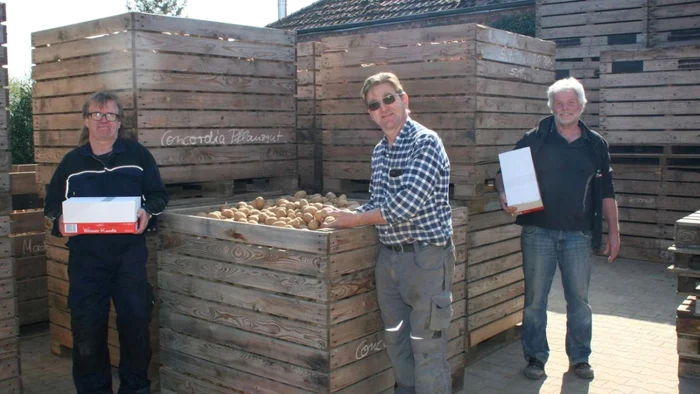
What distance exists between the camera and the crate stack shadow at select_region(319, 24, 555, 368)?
5301 mm

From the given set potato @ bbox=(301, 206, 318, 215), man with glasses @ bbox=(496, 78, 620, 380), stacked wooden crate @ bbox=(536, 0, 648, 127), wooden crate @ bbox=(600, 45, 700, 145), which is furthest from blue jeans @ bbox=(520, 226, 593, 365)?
stacked wooden crate @ bbox=(536, 0, 648, 127)

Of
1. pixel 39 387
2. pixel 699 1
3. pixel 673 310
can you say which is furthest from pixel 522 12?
pixel 39 387

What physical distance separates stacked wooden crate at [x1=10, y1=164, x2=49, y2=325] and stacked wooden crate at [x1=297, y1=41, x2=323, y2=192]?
2.46 metres

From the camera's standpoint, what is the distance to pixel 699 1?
32.4ft

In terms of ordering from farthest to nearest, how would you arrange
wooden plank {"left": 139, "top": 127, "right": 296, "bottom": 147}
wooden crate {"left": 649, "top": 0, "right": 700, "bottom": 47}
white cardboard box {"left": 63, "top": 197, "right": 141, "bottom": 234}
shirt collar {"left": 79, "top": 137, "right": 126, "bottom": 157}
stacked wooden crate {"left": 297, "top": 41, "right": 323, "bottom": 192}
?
wooden crate {"left": 649, "top": 0, "right": 700, "bottom": 47}, stacked wooden crate {"left": 297, "top": 41, "right": 323, "bottom": 192}, wooden plank {"left": 139, "top": 127, "right": 296, "bottom": 147}, shirt collar {"left": 79, "top": 137, "right": 126, "bottom": 157}, white cardboard box {"left": 63, "top": 197, "right": 141, "bottom": 234}

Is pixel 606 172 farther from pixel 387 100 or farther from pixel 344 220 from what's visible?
pixel 344 220

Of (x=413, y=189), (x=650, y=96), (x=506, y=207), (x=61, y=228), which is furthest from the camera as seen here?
(x=650, y=96)

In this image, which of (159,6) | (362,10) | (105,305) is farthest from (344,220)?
(159,6)

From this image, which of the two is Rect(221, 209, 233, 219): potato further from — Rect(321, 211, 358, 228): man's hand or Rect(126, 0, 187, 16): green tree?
Rect(126, 0, 187, 16): green tree

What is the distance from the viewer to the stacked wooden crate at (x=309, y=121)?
673 cm

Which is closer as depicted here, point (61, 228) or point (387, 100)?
point (387, 100)

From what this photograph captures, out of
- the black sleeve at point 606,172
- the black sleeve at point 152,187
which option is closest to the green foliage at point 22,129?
the black sleeve at point 152,187

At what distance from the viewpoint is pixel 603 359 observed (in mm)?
5719

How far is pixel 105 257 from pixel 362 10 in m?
14.0
